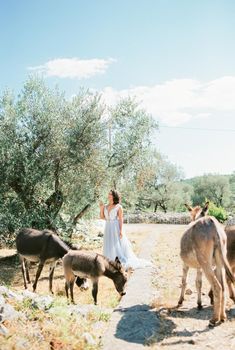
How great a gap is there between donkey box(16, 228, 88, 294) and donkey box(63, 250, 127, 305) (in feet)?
6.58

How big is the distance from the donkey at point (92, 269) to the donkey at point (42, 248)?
6.58ft

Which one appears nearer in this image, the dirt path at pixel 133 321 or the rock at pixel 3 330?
the rock at pixel 3 330

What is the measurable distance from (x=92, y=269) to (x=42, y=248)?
3.81 meters

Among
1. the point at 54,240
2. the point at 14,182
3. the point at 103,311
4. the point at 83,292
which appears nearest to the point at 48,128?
the point at 14,182

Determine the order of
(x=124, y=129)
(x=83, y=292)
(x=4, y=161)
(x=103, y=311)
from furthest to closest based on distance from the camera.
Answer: (x=124, y=129), (x=4, y=161), (x=83, y=292), (x=103, y=311)

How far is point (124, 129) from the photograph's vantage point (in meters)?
21.6

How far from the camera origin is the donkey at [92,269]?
10.8 m

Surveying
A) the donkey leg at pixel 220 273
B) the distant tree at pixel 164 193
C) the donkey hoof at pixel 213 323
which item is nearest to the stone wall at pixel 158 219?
the distant tree at pixel 164 193

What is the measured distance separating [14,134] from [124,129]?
587 cm

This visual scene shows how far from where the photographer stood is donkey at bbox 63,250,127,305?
1075 centimetres

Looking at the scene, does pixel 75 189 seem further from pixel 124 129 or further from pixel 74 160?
pixel 124 129

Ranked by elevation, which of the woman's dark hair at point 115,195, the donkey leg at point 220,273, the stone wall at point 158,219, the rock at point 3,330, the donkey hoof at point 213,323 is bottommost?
the stone wall at point 158,219

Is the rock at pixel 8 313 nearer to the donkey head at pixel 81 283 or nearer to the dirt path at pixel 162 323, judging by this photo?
the dirt path at pixel 162 323

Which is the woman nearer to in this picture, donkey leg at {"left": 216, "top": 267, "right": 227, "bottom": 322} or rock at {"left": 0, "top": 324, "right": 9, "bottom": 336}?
donkey leg at {"left": 216, "top": 267, "right": 227, "bottom": 322}
